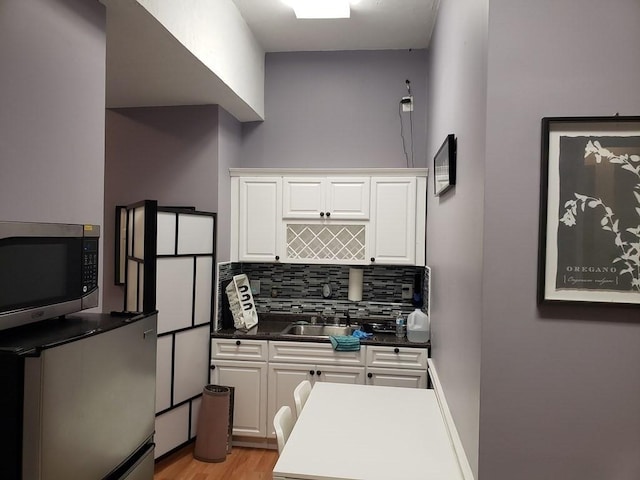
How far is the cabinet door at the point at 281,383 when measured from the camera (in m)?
3.43

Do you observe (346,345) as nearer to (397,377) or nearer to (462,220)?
(397,377)

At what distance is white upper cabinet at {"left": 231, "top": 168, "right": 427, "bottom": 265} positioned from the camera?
368 cm

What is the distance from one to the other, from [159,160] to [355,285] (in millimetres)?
1956

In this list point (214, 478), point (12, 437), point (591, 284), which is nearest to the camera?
point (12, 437)

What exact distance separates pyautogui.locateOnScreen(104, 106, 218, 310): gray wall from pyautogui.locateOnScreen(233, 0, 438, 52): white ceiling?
782mm

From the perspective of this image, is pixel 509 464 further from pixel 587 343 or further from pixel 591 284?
pixel 591 284

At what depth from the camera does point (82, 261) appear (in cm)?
139

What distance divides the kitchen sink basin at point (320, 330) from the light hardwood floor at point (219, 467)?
3.16ft

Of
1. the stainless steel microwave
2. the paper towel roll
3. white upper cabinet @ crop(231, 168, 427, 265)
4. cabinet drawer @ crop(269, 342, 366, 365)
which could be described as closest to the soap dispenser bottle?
cabinet drawer @ crop(269, 342, 366, 365)

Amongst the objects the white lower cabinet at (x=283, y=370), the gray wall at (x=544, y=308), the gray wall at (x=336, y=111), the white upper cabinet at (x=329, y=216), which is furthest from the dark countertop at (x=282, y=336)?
the gray wall at (x=544, y=308)

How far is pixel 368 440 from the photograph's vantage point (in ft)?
6.10

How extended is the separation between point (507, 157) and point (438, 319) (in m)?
1.62

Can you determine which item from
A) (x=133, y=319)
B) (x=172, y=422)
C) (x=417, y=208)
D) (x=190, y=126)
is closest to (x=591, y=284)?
(x=133, y=319)

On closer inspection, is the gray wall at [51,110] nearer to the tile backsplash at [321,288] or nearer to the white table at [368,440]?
the white table at [368,440]
